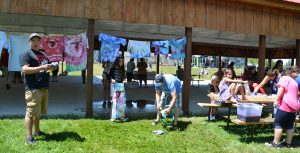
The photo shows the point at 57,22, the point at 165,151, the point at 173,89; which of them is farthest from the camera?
the point at 57,22

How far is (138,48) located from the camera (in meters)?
9.14

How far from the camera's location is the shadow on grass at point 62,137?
6.43 metres

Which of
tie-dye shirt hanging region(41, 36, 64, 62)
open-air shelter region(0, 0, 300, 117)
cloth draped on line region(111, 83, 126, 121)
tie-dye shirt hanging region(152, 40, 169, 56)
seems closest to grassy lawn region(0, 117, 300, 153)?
cloth draped on line region(111, 83, 126, 121)

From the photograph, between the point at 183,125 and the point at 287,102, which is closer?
the point at 287,102

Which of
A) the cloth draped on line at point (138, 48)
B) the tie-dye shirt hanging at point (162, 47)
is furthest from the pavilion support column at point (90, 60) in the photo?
the tie-dye shirt hanging at point (162, 47)

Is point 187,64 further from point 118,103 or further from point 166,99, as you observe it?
point 118,103

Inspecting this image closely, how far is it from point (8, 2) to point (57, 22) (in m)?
2.89

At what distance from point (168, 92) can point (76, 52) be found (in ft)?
8.21

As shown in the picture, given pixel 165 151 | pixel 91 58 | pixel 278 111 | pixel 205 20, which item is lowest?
pixel 165 151

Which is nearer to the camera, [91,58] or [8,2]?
[8,2]

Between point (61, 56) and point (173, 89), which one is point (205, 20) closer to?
point (173, 89)

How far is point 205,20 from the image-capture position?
933 centimetres

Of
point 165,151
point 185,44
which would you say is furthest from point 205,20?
point 165,151

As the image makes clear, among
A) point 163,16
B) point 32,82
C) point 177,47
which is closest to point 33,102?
point 32,82
